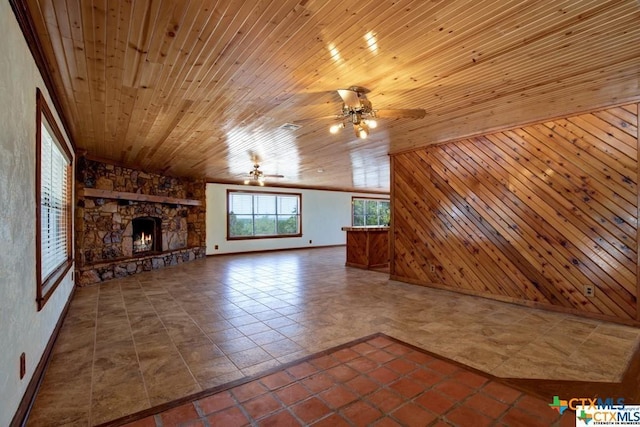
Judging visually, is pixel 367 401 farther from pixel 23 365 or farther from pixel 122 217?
pixel 122 217

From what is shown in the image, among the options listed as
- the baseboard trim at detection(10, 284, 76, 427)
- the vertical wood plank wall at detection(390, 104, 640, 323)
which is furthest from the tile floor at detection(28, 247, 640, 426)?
the vertical wood plank wall at detection(390, 104, 640, 323)

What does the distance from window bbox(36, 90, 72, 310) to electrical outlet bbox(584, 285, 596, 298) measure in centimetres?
546

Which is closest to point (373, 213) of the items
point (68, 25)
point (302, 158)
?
point (302, 158)

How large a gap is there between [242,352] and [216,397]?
0.70 metres

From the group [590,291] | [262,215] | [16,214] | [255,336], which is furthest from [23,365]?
[262,215]

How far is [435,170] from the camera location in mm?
5242

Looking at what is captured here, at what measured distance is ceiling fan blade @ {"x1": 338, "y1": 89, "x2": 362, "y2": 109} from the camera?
2.86m

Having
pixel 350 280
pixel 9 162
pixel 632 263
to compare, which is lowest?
pixel 350 280

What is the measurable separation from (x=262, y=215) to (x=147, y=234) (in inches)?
147

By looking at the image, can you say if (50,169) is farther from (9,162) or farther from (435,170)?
(435,170)

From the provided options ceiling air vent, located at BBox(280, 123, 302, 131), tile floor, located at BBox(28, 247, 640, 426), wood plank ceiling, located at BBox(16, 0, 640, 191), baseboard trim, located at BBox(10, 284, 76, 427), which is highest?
wood plank ceiling, located at BBox(16, 0, 640, 191)

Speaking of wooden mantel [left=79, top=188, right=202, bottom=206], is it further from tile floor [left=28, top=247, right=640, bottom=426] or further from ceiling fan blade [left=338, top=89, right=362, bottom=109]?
ceiling fan blade [left=338, top=89, right=362, bottom=109]

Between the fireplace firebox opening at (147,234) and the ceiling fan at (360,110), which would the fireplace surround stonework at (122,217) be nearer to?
the fireplace firebox opening at (147,234)

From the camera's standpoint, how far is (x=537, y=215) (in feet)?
13.4
